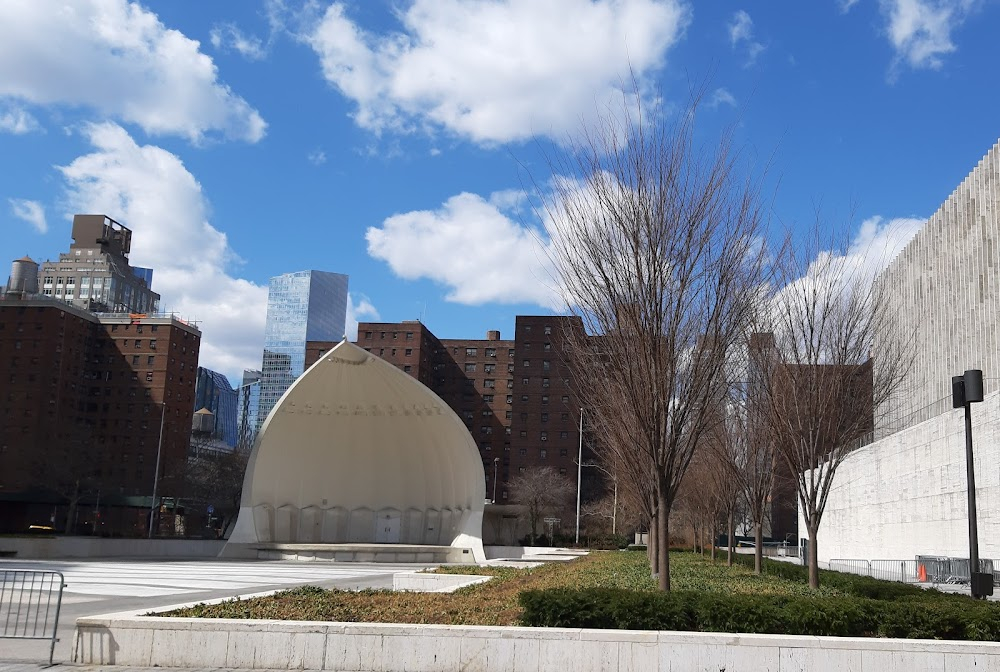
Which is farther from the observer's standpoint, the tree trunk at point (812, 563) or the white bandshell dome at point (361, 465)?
the white bandshell dome at point (361, 465)

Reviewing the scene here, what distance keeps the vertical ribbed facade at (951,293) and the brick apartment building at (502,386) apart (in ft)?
123

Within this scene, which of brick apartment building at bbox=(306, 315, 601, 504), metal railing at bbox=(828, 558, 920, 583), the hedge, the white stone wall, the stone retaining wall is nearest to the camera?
the stone retaining wall

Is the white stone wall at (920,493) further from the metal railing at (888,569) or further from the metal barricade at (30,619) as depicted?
the metal barricade at (30,619)

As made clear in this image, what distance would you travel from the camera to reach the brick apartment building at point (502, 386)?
94.6 metres

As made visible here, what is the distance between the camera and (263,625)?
9570 millimetres

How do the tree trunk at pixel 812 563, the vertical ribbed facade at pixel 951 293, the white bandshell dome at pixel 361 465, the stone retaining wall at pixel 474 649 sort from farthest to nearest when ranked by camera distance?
1. the vertical ribbed facade at pixel 951 293
2. the white bandshell dome at pixel 361 465
3. the tree trunk at pixel 812 563
4. the stone retaining wall at pixel 474 649

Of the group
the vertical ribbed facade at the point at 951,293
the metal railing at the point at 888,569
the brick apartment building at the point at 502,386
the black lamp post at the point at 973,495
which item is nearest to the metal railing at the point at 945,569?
the metal railing at the point at 888,569

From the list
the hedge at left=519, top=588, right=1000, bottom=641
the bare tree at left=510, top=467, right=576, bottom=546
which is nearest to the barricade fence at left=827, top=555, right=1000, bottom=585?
the hedge at left=519, top=588, right=1000, bottom=641

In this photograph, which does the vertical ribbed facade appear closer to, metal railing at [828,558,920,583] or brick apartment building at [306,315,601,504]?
metal railing at [828,558,920,583]

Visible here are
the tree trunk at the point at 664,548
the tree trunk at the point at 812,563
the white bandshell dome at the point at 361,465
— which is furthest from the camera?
the white bandshell dome at the point at 361,465

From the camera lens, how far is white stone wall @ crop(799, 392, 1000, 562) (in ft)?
106

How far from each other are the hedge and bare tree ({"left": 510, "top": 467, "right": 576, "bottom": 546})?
2361 inches

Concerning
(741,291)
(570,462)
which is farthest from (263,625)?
(570,462)

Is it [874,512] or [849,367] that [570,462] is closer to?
[874,512]
